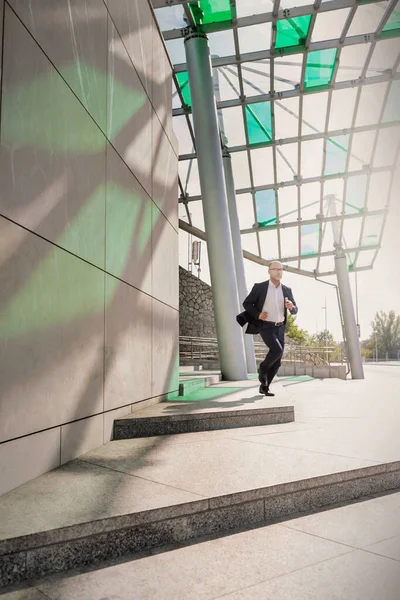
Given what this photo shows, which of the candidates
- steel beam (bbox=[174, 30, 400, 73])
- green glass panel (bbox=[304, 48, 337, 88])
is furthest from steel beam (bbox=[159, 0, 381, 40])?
green glass panel (bbox=[304, 48, 337, 88])

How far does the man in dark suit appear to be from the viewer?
6.82 m

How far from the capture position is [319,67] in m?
15.4

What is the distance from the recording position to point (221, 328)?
9.85 metres

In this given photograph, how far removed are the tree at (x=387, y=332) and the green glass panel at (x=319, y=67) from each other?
65198 mm

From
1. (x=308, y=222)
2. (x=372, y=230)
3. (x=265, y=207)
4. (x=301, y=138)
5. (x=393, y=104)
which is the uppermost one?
(x=393, y=104)

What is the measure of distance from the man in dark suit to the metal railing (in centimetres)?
1160

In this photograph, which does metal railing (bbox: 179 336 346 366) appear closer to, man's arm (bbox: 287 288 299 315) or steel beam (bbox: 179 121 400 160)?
steel beam (bbox: 179 121 400 160)

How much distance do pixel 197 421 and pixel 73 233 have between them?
7.61 feet

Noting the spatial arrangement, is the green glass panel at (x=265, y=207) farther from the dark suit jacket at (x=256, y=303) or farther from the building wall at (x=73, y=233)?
the building wall at (x=73, y=233)

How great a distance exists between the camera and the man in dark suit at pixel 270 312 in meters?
6.82

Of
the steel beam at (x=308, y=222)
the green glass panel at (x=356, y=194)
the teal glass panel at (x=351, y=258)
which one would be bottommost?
the teal glass panel at (x=351, y=258)

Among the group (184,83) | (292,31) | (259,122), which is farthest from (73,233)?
(259,122)

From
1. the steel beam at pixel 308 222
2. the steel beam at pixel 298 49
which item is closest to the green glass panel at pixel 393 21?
the steel beam at pixel 298 49

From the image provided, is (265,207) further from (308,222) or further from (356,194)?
(356,194)
